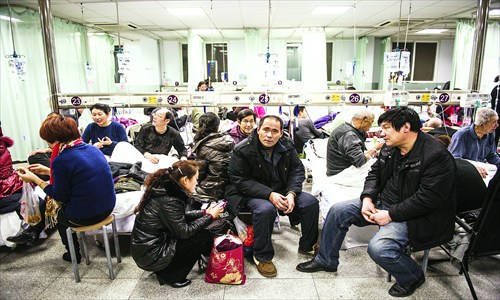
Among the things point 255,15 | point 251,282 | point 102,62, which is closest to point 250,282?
point 251,282

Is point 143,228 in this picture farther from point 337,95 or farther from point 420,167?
point 337,95

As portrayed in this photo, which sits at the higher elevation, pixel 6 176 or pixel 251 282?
pixel 6 176

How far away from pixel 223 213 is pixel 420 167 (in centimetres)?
131

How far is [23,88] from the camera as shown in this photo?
502 cm

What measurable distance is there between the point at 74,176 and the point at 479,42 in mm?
3372

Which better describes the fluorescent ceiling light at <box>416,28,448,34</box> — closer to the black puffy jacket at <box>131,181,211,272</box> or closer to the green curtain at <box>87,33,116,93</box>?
the green curtain at <box>87,33,116,93</box>

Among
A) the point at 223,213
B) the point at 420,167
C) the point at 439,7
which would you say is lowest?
the point at 223,213

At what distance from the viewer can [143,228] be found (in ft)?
6.06

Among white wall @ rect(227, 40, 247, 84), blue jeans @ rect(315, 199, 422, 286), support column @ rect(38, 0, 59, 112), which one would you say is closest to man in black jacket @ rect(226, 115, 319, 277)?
blue jeans @ rect(315, 199, 422, 286)

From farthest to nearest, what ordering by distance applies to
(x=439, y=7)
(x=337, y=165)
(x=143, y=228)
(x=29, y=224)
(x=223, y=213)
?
(x=439, y=7) < (x=337, y=165) < (x=29, y=224) < (x=223, y=213) < (x=143, y=228)

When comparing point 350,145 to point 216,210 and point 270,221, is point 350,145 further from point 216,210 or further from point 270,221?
point 216,210

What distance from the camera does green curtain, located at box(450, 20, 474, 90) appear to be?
20.5ft

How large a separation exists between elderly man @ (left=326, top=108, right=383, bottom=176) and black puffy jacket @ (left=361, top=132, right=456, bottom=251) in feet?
2.02

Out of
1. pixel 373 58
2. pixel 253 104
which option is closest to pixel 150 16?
pixel 253 104
